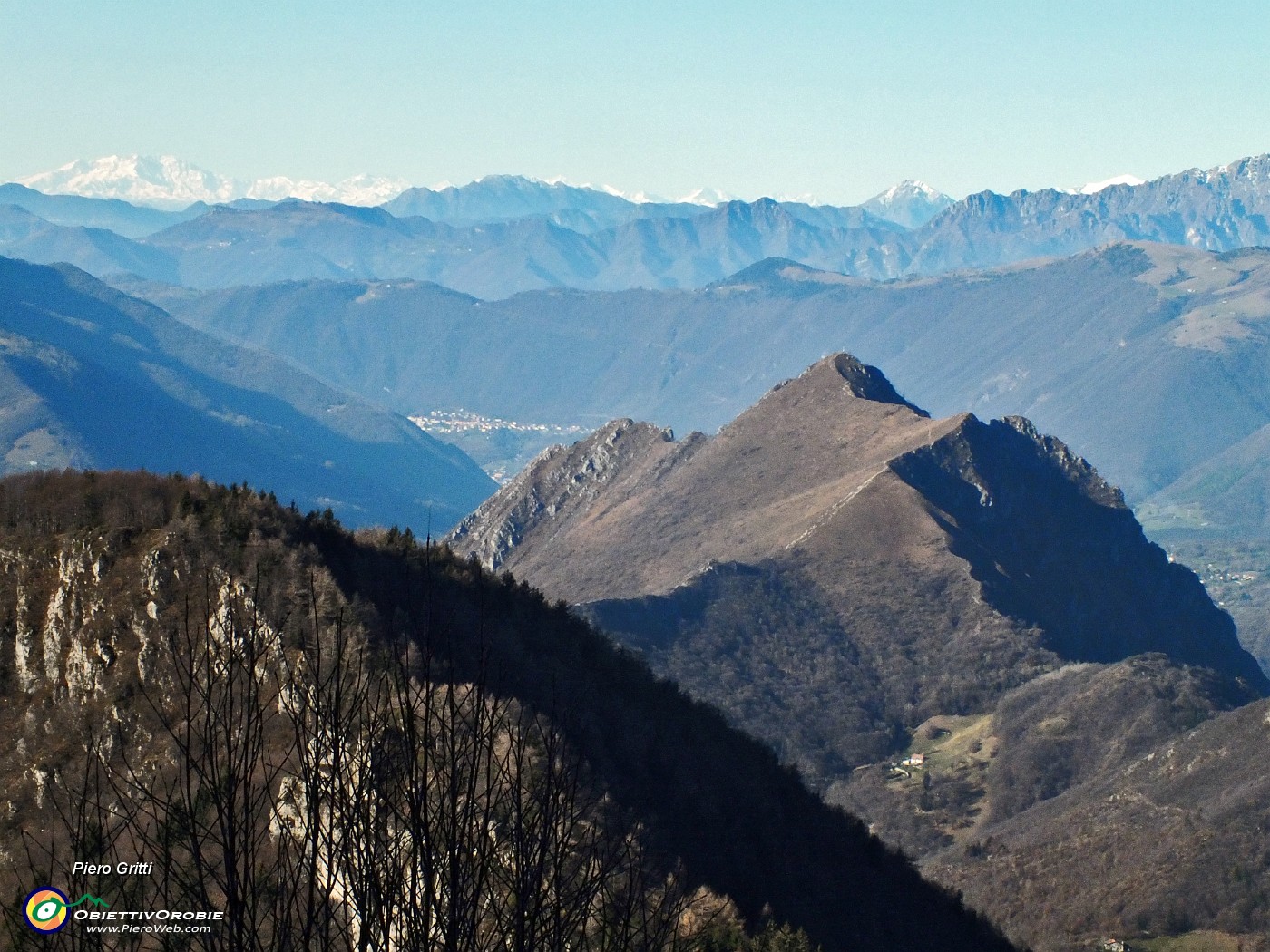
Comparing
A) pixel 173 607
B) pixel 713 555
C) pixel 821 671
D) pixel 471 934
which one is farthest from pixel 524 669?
pixel 713 555

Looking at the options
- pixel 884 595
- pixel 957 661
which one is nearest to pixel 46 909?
pixel 957 661

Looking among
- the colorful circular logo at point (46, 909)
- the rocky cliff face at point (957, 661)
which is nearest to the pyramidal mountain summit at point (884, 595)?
the rocky cliff face at point (957, 661)

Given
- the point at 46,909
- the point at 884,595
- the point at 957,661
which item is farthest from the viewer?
the point at 884,595

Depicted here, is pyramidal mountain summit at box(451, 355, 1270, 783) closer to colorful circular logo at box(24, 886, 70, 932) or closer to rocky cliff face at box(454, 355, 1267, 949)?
rocky cliff face at box(454, 355, 1267, 949)

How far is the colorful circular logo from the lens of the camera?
20.9m

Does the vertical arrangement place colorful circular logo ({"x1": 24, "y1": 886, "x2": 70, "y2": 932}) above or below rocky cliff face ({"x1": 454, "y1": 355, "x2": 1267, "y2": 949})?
above

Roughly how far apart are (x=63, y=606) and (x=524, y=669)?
16.8 metres

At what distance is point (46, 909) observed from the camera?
21.4 m

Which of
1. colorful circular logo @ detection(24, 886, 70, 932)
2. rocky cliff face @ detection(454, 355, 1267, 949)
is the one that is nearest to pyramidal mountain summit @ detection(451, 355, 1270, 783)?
rocky cliff face @ detection(454, 355, 1267, 949)

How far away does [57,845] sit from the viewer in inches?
1437

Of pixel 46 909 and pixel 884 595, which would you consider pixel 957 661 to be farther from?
pixel 46 909

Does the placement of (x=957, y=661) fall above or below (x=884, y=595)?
below

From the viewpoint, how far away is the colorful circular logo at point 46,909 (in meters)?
20.9

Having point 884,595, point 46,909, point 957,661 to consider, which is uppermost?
point 46,909
